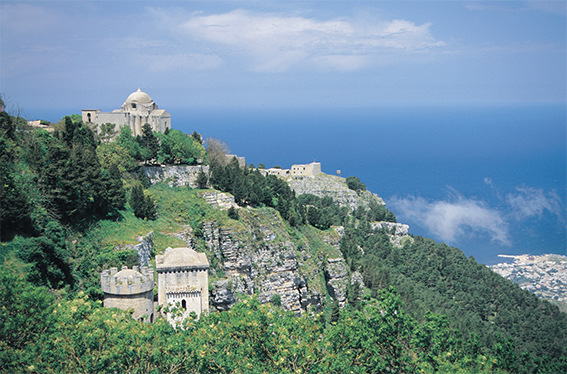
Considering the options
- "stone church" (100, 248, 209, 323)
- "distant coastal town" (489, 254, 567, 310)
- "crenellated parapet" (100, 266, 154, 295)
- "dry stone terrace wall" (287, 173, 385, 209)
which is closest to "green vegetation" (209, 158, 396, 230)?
"stone church" (100, 248, 209, 323)

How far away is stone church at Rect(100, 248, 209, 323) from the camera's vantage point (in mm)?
26609

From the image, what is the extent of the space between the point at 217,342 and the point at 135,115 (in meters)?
35.9

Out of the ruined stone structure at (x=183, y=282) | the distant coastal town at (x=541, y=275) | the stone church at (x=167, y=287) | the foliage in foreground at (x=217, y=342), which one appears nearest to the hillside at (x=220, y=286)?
the foliage in foreground at (x=217, y=342)

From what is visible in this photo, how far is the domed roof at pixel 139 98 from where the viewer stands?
55.8 m

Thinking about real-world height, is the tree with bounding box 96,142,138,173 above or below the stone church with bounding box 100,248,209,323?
above

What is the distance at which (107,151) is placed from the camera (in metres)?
45.8

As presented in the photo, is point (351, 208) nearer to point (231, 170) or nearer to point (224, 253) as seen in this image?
point (231, 170)

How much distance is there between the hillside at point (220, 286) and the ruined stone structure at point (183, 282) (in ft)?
10.5

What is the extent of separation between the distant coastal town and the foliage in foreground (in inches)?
2958

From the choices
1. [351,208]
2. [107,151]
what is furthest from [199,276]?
[351,208]

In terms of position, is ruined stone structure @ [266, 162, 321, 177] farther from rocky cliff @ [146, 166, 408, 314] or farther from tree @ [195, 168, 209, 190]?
tree @ [195, 168, 209, 190]

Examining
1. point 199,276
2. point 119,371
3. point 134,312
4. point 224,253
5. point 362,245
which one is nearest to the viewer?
point 119,371

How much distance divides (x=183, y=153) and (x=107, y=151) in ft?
29.8

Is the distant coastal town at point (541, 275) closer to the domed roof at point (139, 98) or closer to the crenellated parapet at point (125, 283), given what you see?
the domed roof at point (139, 98)
